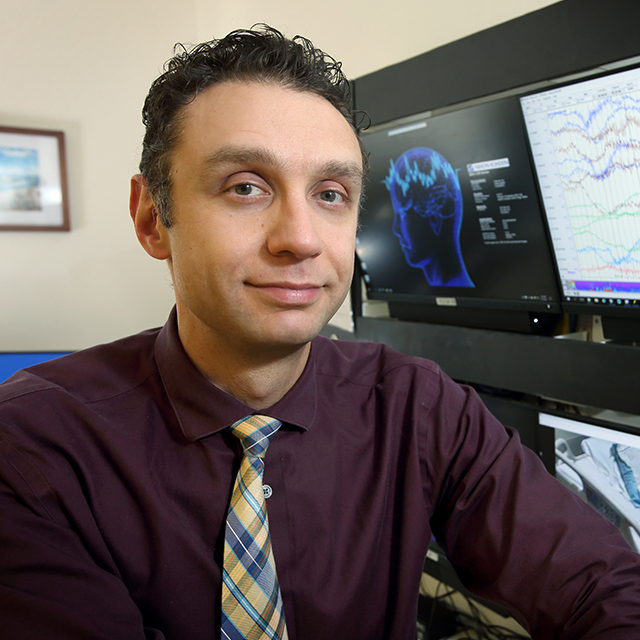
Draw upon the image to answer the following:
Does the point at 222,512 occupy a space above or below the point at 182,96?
below

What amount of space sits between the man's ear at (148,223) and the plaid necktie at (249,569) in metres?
0.38

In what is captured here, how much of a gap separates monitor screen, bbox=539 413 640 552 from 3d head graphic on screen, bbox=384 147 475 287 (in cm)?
44

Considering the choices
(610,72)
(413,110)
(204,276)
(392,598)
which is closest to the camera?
(204,276)

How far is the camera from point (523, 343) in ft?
4.45

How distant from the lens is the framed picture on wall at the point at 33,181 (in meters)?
2.38

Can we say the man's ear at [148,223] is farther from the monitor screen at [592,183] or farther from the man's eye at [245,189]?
the monitor screen at [592,183]

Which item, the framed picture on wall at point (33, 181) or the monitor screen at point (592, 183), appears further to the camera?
the framed picture on wall at point (33, 181)

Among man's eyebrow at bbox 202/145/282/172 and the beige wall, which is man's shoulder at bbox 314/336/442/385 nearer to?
man's eyebrow at bbox 202/145/282/172

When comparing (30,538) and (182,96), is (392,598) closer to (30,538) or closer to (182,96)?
(30,538)

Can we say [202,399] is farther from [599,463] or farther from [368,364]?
[599,463]

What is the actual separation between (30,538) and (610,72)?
4.13ft

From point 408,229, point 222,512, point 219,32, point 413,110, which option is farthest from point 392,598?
point 219,32

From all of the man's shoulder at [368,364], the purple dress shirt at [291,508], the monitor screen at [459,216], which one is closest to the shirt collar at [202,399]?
the purple dress shirt at [291,508]

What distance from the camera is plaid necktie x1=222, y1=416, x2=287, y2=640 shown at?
2.46ft
